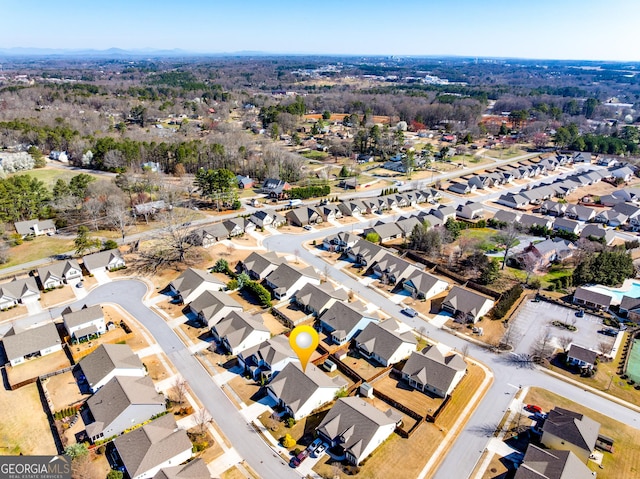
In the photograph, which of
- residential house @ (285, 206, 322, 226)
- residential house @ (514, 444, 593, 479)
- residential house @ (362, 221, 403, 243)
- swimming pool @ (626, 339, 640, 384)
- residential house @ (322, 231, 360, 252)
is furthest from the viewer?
residential house @ (285, 206, 322, 226)

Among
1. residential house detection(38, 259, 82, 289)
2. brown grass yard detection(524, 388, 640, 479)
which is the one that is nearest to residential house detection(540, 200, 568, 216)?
brown grass yard detection(524, 388, 640, 479)

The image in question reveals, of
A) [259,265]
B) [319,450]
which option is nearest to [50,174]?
[259,265]

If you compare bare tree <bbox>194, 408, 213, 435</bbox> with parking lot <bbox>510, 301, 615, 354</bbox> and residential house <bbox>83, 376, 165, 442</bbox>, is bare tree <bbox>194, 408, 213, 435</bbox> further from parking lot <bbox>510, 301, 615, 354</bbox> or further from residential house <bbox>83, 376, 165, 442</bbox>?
parking lot <bbox>510, 301, 615, 354</bbox>

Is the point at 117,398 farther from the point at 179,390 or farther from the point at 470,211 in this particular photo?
the point at 470,211

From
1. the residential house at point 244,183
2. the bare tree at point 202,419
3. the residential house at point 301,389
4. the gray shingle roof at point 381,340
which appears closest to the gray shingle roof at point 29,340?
the bare tree at point 202,419

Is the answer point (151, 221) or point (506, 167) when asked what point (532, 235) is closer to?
point (506, 167)

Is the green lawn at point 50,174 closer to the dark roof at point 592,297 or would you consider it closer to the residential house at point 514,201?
the residential house at point 514,201
